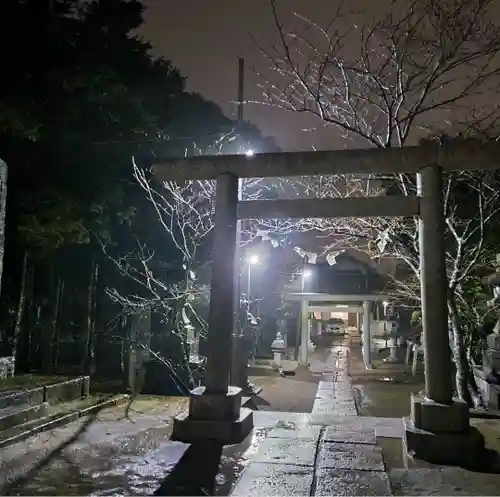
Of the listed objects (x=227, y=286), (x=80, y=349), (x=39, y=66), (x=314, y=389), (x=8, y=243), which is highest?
(x=39, y=66)

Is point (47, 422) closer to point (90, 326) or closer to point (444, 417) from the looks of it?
point (444, 417)

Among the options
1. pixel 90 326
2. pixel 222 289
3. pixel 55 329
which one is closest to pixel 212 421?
pixel 222 289

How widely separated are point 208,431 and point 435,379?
10.7 ft

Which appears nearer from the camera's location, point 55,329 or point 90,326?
point 55,329

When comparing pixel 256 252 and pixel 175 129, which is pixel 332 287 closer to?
pixel 256 252

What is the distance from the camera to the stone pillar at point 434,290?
21.1 ft

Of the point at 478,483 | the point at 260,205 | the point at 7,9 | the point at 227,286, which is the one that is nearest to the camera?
Result: the point at 478,483

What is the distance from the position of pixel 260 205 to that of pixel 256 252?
9587 mm

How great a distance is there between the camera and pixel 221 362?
7020 millimetres

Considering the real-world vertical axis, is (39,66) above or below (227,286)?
above

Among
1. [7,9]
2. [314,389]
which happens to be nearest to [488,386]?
[314,389]

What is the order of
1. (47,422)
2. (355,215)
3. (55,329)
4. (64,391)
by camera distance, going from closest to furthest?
(355,215)
(47,422)
(64,391)
(55,329)

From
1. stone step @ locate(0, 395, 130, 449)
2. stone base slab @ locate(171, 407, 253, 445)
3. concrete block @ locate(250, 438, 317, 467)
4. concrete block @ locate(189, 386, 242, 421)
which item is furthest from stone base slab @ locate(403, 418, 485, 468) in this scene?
stone step @ locate(0, 395, 130, 449)

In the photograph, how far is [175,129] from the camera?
56.9ft
